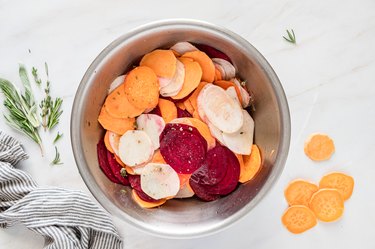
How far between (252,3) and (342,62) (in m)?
0.25

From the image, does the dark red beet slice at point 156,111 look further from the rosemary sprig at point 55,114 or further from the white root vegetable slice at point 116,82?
the rosemary sprig at point 55,114

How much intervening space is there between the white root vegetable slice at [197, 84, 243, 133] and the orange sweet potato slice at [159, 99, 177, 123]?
6cm

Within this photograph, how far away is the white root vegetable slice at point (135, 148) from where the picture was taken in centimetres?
132

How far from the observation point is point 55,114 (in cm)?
145

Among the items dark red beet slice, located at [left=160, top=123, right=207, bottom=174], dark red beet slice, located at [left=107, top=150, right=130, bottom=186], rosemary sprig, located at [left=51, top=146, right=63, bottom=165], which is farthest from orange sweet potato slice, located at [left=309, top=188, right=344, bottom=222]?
rosemary sprig, located at [left=51, top=146, right=63, bottom=165]

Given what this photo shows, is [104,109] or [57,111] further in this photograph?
[57,111]

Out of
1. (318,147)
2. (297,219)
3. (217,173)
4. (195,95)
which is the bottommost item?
(297,219)

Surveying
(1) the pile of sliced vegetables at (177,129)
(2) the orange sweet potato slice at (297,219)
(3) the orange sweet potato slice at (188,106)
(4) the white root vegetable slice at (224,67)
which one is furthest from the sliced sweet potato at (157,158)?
(2) the orange sweet potato slice at (297,219)

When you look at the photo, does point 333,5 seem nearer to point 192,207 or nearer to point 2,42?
point 192,207

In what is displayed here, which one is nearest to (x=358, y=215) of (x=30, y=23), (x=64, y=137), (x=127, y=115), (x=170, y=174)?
(x=170, y=174)

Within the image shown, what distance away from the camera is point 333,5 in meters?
1.49

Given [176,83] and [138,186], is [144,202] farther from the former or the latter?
[176,83]

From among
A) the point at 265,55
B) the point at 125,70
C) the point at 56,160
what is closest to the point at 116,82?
the point at 125,70

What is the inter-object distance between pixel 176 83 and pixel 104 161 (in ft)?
0.71
